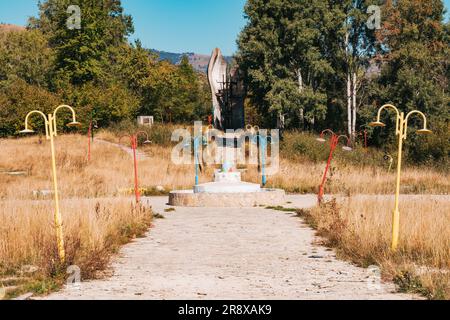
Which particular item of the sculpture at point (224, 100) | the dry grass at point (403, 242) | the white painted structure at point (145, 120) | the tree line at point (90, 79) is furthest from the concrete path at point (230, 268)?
the tree line at point (90, 79)

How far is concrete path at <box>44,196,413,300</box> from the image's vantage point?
7672 mm

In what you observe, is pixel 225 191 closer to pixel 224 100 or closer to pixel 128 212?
pixel 128 212

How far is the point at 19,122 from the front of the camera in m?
47.5

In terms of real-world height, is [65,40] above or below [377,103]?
above

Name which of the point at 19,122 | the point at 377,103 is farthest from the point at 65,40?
the point at 377,103

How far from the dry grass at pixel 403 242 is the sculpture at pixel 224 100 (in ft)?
48.8

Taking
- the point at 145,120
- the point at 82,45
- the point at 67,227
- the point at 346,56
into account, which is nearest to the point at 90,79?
the point at 82,45

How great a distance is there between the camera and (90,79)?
56.8 meters

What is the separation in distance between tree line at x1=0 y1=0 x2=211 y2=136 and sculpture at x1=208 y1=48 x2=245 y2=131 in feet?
71.9

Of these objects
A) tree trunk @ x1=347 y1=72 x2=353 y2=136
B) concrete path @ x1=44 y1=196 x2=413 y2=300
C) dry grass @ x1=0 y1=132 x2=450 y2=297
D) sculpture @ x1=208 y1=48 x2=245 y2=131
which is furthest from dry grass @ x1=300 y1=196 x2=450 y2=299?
tree trunk @ x1=347 y1=72 x2=353 y2=136

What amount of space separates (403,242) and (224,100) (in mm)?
19825

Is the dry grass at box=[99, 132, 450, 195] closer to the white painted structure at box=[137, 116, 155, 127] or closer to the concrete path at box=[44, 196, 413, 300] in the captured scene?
the concrete path at box=[44, 196, 413, 300]

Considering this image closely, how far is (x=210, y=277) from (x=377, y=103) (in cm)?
3979
